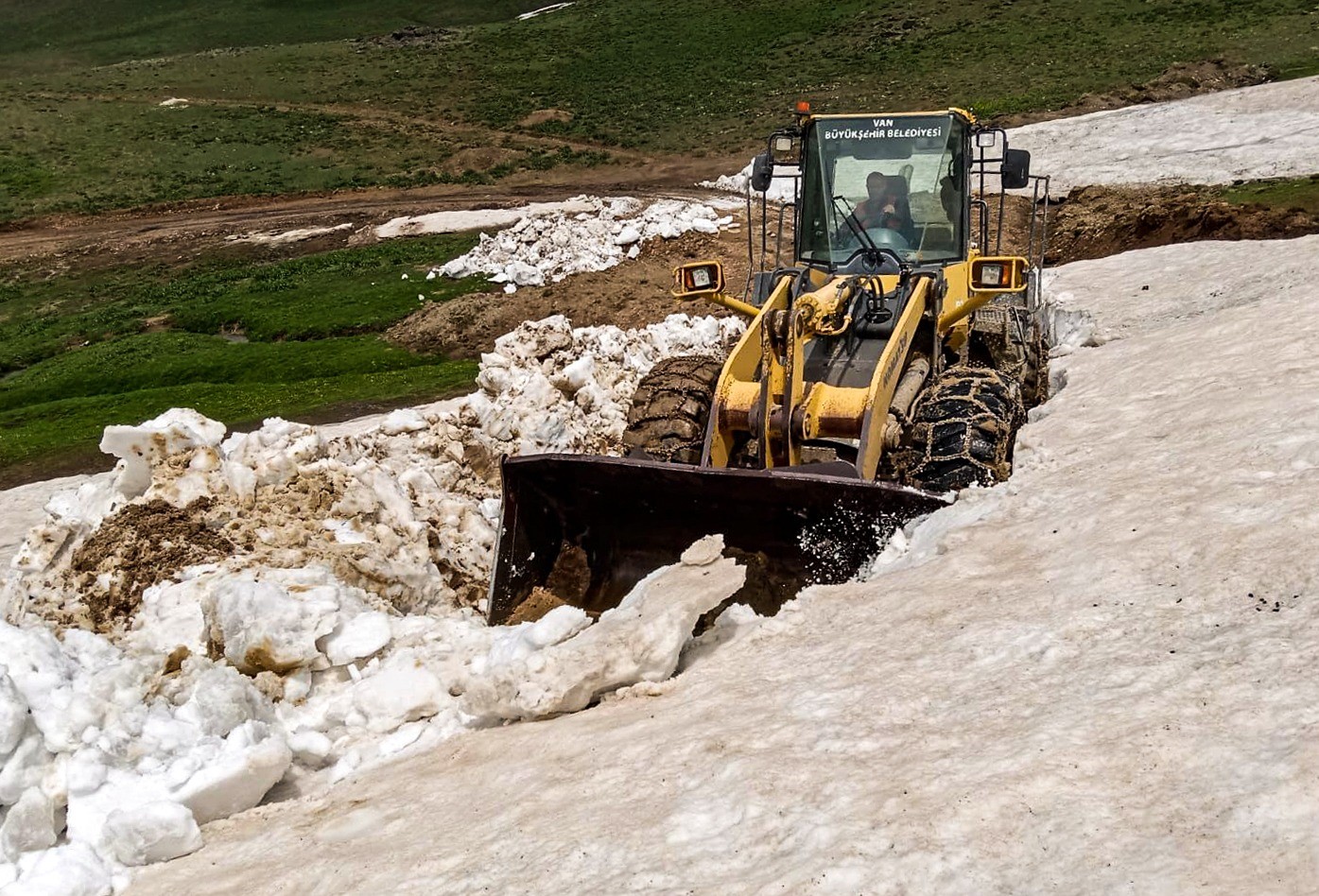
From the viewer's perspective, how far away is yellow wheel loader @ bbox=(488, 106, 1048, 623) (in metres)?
8.21

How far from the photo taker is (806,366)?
383 inches

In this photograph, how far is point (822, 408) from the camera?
9.02 meters

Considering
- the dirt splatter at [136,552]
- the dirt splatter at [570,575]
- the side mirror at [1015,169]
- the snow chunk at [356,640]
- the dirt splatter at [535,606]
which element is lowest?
the dirt splatter at [535,606]

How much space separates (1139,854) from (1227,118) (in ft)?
111

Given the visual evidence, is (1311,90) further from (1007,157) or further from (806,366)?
(806,366)

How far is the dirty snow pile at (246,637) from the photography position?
5676 millimetres

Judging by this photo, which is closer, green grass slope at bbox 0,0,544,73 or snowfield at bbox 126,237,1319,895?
snowfield at bbox 126,237,1319,895

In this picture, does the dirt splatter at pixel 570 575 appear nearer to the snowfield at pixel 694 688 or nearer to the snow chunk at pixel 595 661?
the snowfield at pixel 694 688

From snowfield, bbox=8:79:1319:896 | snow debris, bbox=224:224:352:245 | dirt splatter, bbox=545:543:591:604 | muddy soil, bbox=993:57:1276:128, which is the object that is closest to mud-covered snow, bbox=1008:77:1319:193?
muddy soil, bbox=993:57:1276:128

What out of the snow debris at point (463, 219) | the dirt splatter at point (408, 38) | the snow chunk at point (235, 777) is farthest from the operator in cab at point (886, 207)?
the dirt splatter at point (408, 38)

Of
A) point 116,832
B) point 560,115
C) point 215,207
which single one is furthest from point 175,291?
point 116,832

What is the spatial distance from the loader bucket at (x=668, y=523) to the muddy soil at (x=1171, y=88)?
120 feet

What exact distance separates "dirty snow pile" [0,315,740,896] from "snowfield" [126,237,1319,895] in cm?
30

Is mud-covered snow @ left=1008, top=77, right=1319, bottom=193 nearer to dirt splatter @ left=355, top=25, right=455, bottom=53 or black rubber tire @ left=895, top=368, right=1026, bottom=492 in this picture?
black rubber tire @ left=895, top=368, right=1026, bottom=492
